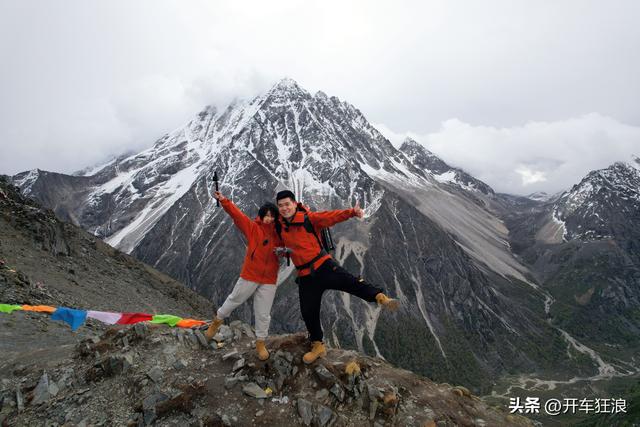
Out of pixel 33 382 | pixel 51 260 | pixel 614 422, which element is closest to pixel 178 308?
pixel 51 260

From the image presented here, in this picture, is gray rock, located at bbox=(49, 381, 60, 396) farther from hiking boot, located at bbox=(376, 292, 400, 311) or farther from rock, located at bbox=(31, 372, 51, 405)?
hiking boot, located at bbox=(376, 292, 400, 311)

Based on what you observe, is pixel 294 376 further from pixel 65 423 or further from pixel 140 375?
pixel 65 423

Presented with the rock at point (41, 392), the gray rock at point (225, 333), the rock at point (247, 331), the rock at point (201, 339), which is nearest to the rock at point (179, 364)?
the rock at point (201, 339)

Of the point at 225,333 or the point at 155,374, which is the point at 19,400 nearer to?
the point at 155,374

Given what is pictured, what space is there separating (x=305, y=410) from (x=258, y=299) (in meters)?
3.20

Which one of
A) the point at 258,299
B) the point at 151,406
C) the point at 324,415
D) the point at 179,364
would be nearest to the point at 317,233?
the point at 258,299

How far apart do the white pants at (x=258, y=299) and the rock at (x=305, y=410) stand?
7.12ft

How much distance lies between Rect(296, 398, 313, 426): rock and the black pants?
1.99 m

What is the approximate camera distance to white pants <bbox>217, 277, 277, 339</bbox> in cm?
1148

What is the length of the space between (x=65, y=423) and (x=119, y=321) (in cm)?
1316

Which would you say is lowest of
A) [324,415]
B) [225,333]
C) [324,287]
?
[324,415]

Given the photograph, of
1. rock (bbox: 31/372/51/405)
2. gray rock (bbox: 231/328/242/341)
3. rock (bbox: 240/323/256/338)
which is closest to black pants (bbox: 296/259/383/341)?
gray rock (bbox: 231/328/242/341)

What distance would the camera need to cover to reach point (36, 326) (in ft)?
60.9

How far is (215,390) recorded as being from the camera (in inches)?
415
